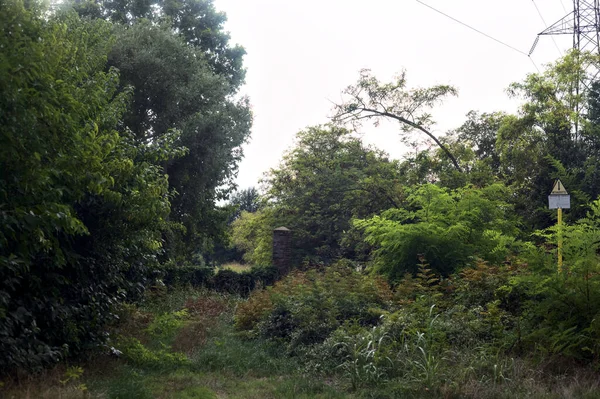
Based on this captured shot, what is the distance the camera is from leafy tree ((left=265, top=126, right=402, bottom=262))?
24.5 metres

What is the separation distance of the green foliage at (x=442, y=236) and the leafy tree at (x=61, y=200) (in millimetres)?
6331

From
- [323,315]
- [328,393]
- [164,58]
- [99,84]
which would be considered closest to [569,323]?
[328,393]

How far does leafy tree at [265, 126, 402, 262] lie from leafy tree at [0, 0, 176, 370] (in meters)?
14.7

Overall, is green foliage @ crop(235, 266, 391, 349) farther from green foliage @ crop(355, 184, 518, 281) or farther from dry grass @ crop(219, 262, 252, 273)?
dry grass @ crop(219, 262, 252, 273)

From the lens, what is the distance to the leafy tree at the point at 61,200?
5.82 metres

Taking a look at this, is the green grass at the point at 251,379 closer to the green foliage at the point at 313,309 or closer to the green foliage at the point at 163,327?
the green foliage at the point at 163,327

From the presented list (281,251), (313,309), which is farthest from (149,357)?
(281,251)

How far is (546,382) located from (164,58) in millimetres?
15602

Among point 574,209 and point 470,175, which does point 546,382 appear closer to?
point 574,209

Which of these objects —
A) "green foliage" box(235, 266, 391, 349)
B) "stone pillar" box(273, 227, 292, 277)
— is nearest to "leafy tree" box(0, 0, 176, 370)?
"green foliage" box(235, 266, 391, 349)

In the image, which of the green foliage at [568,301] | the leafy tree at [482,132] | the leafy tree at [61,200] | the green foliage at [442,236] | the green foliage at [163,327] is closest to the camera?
the leafy tree at [61,200]

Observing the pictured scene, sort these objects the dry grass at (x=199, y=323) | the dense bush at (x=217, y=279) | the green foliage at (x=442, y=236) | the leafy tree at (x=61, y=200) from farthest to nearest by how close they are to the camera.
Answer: the dense bush at (x=217, y=279)
the green foliage at (x=442, y=236)
the dry grass at (x=199, y=323)
the leafy tree at (x=61, y=200)

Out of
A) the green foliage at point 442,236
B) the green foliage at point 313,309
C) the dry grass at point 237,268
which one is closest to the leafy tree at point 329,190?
the dry grass at point 237,268

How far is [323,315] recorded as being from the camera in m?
10.7
